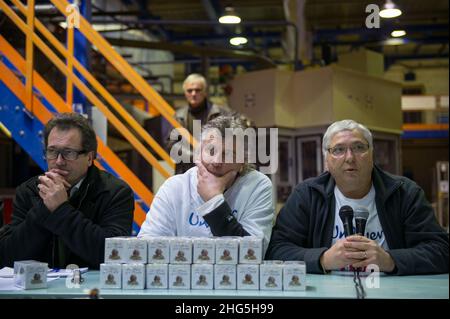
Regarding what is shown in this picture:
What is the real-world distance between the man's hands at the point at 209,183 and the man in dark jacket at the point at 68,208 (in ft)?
1.15

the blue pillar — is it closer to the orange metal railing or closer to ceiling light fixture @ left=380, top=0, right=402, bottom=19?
the orange metal railing

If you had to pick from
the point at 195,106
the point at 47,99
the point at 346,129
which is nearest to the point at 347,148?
the point at 346,129

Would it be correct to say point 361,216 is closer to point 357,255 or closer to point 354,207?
point 357,255

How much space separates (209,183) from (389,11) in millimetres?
1215

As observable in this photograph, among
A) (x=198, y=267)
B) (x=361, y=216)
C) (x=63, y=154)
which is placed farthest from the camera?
(x=63, y=154)

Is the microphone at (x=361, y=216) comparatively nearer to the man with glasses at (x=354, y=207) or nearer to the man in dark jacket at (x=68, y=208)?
the man with glasses at (x=354, y=207)

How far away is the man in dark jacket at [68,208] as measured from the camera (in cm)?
179

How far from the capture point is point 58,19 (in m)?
→ 4.08

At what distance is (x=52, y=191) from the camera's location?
1.78m

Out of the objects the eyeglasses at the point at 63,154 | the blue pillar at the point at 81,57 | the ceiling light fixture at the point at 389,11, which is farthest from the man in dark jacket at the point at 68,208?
the ceiling light fixture at the point at 389,11

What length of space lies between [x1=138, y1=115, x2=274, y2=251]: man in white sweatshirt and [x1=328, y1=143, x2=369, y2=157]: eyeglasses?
0.93ft

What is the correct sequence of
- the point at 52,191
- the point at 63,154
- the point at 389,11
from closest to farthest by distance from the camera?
1. the point at 52,191
2. the point at 63,154
3. the point at 389,11

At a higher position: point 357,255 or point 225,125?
point 225,125

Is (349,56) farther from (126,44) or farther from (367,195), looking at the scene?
(367,195)
